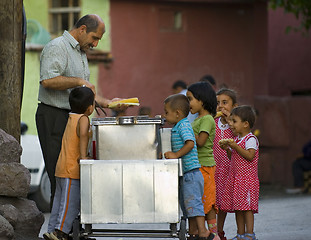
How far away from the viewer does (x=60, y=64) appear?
22.6 feet

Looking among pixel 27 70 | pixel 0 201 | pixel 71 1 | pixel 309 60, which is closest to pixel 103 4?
pixel 71 1

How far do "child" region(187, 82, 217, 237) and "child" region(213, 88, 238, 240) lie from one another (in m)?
0.53

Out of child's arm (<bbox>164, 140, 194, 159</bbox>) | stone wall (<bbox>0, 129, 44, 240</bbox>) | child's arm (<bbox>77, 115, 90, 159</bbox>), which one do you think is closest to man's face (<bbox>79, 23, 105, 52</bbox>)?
child's arm (<bbox>77, 115, 90, 159</bbox>)

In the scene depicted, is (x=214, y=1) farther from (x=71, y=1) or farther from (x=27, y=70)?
(x=27, y=70)

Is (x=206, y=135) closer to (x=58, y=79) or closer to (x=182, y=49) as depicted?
(x=58, y=79)

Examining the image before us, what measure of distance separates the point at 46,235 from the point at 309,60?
14287 mm

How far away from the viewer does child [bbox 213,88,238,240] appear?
7.68 m

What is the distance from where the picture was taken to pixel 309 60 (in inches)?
784

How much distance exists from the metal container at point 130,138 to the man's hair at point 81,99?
0.39 metres

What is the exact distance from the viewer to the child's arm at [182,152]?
21.5 feet

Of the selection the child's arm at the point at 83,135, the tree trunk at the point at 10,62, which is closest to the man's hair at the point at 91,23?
the tree trunk at the point at 10,62

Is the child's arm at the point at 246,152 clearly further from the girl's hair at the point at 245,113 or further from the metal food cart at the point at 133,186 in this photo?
the metal food cart at the point at 133,186

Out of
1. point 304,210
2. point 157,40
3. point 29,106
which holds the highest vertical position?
point 157,40

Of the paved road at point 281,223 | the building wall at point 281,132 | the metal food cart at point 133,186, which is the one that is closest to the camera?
the metal food cart at point 133,186
